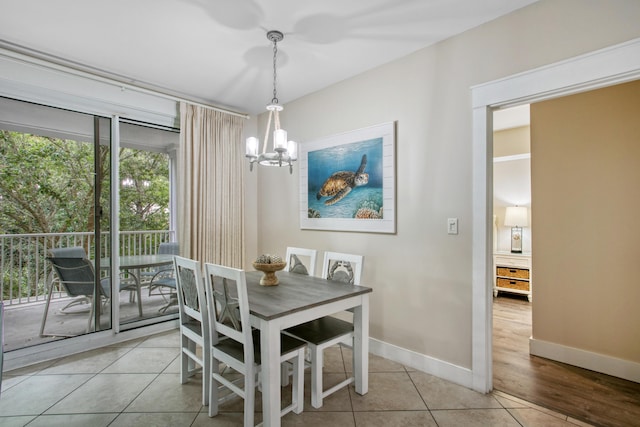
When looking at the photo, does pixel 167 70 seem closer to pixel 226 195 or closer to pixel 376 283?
pixel 226 195

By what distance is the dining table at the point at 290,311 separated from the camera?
169 cm

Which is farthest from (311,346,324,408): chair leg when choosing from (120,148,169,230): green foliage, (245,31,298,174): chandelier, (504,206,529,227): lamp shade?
(504,206,529,227): lamp shade

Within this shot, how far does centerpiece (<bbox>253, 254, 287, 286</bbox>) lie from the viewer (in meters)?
2.31

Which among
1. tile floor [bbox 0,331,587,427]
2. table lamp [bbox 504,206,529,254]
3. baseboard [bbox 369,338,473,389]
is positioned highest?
table lamp [bbox 504,206,529,254]

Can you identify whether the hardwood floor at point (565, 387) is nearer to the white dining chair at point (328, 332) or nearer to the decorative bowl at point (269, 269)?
the white dining chair at point (328, 332)

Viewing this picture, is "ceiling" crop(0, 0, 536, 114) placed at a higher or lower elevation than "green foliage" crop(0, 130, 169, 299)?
higher

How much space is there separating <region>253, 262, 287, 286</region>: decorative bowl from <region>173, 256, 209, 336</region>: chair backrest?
415mm

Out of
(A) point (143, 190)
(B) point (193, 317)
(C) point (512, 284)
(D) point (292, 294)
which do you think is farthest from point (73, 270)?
(C) point (512, 284)

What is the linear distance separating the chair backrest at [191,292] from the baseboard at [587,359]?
2.85 metres

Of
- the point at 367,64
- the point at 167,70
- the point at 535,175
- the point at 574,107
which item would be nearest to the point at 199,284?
the point at 167,70

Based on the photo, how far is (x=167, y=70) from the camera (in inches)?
115

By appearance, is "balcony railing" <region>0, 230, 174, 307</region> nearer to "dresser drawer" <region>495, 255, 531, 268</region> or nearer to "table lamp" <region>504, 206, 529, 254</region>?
"dresser drawer" <region>495, 255, 531, 268</region>

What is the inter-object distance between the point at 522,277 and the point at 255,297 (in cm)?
413

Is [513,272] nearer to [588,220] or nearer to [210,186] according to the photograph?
[588,220]
